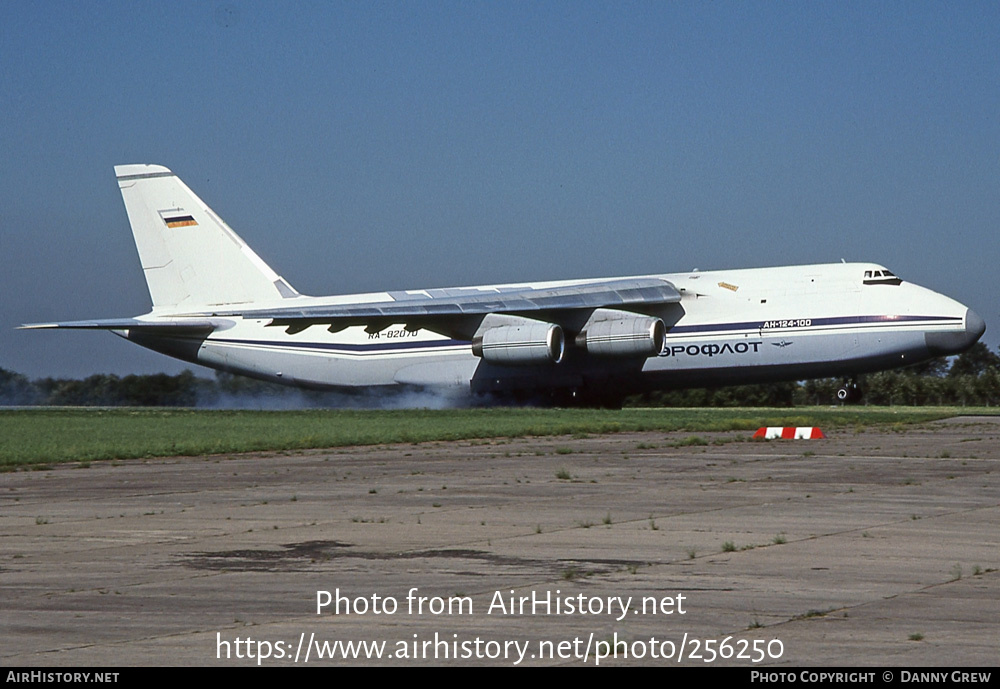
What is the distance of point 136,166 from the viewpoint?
46094 millimetres

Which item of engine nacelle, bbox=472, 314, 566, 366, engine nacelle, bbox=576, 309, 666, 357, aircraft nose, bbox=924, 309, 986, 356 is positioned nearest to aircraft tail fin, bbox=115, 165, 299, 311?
engine nacelle, bbox=472, 314, 566, 366

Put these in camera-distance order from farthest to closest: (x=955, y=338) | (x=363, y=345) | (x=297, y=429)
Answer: (x=363, y=345)
(x=955, y=338)
(x=297, y=429)

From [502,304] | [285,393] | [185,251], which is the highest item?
[185,251]

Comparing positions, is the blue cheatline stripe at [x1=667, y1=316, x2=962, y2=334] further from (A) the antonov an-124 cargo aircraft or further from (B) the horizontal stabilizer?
(B) the horizontal stabilizer

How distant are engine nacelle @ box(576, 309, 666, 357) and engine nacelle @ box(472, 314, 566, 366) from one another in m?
1.00

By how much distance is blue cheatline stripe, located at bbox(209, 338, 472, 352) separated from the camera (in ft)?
133

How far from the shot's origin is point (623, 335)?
36281mm

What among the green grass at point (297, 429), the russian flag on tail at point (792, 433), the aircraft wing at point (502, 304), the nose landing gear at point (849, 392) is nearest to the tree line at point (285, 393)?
the nose landing gear at point (849, 392)

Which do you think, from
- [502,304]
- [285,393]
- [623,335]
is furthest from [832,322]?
[285,393]

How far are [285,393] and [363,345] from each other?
6.28m

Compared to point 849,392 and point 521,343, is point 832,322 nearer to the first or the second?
point 849,392

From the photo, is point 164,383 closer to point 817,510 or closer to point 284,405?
point 284,405

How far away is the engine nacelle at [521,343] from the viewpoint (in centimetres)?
3688

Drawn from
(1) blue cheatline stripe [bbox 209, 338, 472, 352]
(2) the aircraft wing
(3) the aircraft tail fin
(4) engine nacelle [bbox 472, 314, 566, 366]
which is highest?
(3) the aircraft tail fin
